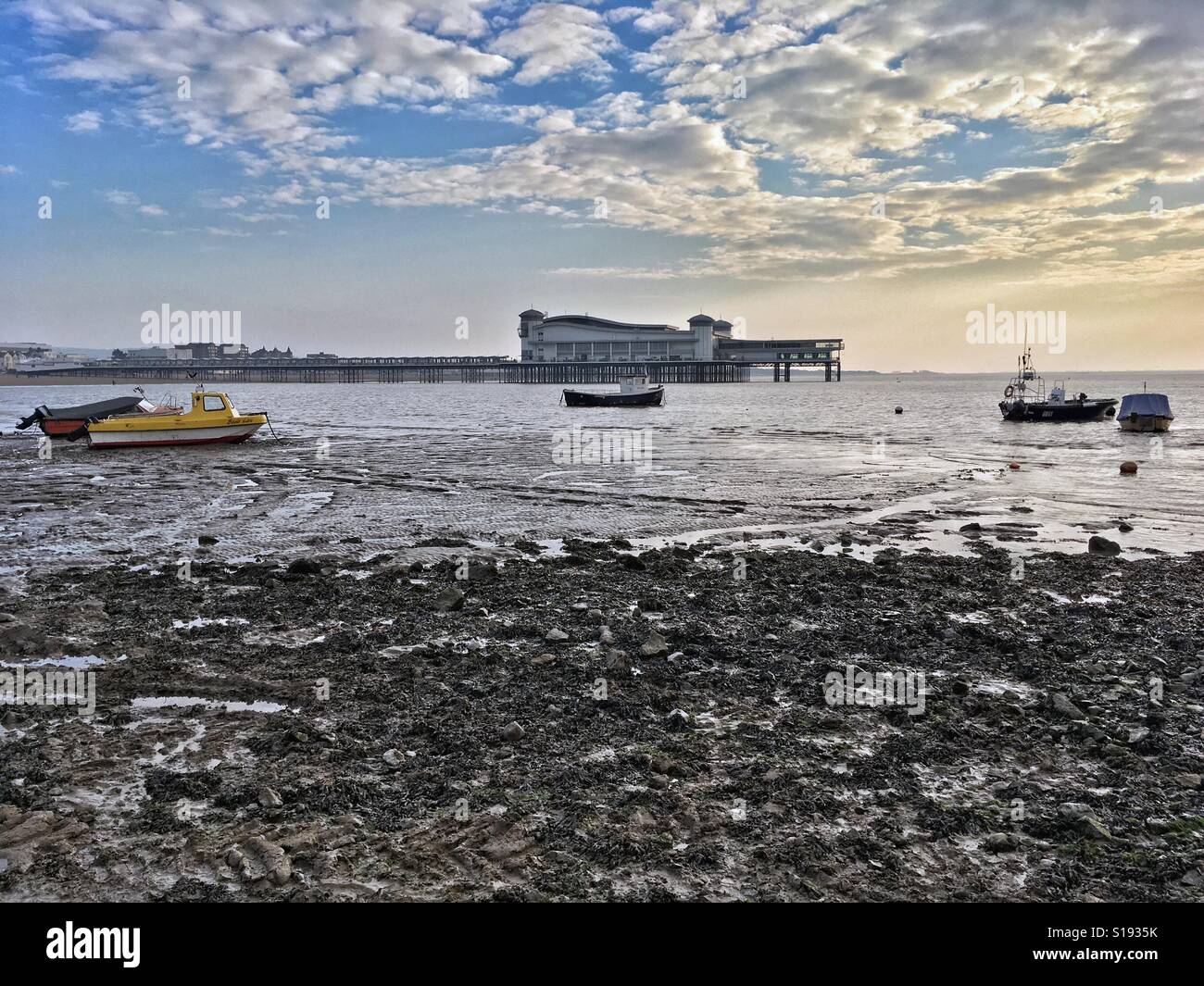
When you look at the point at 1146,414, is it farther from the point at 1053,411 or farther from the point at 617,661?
the point at 617,661

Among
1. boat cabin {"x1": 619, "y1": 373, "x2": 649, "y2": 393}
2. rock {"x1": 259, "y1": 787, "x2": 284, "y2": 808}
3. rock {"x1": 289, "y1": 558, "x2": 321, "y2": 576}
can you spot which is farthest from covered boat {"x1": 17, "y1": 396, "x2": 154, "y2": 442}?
boat cabin {"x1": 619, "y1": 373, "x2": 649, "y2": 393}

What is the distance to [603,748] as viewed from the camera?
19.9ft

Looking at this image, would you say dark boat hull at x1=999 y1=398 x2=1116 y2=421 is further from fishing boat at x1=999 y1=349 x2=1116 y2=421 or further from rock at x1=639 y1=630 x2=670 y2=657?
rock at x1=639 y1=630 x2=670 y2=657

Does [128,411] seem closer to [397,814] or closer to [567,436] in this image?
[567,436]

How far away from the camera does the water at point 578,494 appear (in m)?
15.3

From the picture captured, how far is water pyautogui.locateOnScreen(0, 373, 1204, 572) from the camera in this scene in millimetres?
15336

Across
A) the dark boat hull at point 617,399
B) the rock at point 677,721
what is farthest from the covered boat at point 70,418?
the dark boat hull at point 617,399

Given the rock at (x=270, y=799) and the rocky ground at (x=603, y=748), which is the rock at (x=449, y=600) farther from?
the rock at (x=270, y=799)

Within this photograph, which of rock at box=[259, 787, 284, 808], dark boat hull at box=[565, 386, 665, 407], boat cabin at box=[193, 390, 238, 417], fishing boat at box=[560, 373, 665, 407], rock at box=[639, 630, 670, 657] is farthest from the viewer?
fishing boat at box=[560, 373, 665, 407]

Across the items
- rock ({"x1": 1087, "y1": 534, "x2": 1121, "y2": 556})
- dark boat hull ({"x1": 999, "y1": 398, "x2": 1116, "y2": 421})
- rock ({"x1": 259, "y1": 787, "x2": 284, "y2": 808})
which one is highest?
dark boat hull ({"x1": 999, "y1": 398, "x2": 1116, "y2": 421})

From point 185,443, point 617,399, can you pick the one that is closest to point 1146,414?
point 617,399

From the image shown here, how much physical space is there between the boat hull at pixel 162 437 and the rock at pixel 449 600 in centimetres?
2717
